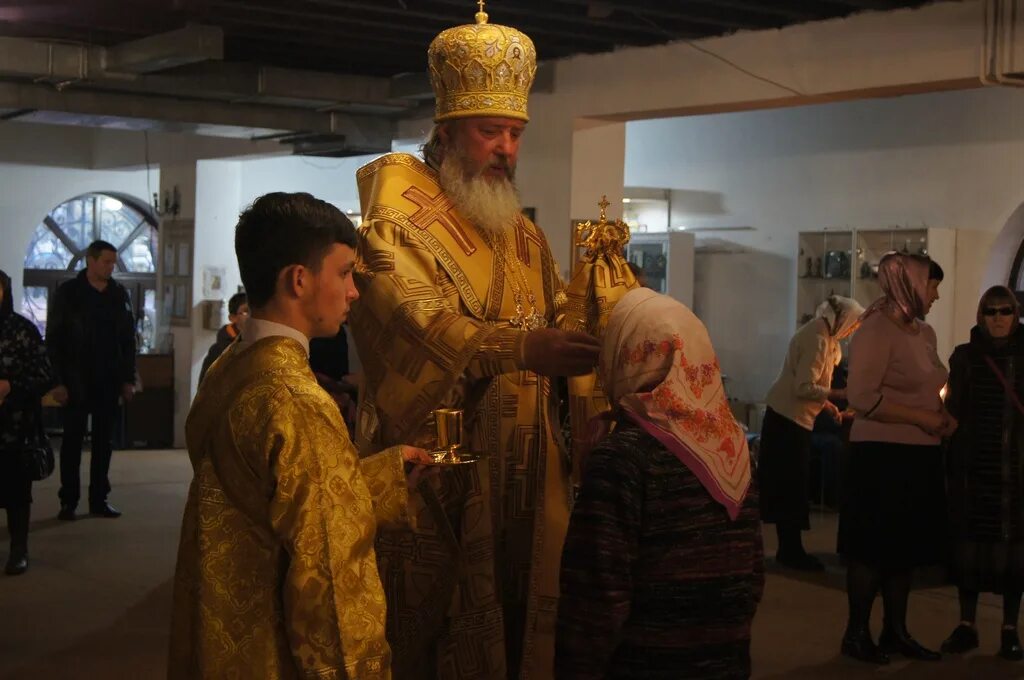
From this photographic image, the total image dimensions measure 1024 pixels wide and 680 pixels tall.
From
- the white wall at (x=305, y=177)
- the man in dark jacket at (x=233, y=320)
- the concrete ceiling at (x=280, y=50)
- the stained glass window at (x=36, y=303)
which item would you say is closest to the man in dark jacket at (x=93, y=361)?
the man in dark jacket at (x=233, y=320)

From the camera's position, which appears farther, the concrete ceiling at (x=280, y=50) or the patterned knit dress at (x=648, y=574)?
the concrete ceiling at (x=280, y=50)

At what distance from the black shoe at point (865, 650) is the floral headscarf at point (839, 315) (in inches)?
88.1

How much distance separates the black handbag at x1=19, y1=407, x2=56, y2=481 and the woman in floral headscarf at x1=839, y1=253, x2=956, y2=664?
12.3 ft

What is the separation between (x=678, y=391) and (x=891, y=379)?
3202mm

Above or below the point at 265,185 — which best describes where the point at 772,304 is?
below

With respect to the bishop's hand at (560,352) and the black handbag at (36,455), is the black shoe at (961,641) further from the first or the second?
the black handbag at (36,455)

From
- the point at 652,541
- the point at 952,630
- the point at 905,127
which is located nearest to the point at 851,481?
the point at 952,630

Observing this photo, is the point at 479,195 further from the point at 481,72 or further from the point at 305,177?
the point at 305,177

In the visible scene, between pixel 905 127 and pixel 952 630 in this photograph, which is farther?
pixel 905 127

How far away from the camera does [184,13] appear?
24.7 ft

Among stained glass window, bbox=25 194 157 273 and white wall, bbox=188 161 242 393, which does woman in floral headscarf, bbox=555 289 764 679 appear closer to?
white wall, bbox=188 161 242 393

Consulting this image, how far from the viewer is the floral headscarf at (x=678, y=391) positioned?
250cm

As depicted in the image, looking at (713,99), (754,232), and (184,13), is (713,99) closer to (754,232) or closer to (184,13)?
(184,13)

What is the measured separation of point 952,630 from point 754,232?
636 centimetres
